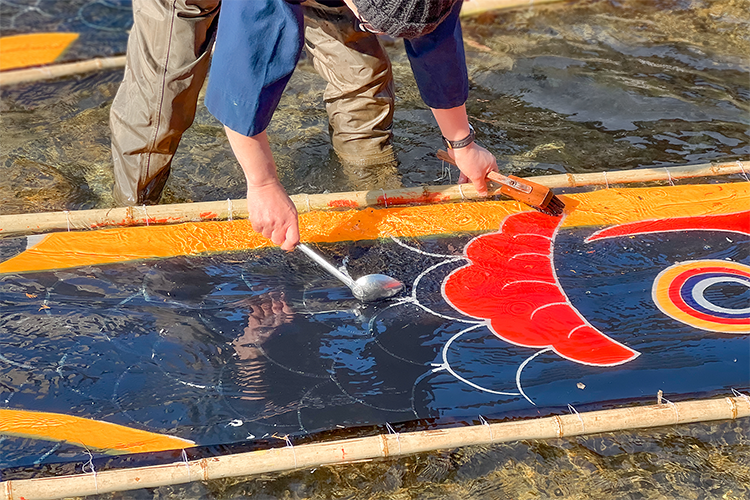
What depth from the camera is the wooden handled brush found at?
A: 8.06 feet

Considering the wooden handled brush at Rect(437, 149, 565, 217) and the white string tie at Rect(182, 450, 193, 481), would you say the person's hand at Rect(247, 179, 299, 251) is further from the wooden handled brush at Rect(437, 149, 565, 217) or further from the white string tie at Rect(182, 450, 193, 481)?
the wooden handled brush at Rect(437, 149, 565, 217)

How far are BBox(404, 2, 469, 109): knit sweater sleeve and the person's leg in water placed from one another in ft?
1.82

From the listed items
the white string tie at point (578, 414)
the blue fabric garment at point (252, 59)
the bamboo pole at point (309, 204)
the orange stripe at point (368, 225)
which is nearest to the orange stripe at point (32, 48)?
the bamboo pole at point (309, 204)

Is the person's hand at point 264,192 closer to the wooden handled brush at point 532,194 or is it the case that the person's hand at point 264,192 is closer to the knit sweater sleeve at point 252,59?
the knit sweater sleeve at point 252,59

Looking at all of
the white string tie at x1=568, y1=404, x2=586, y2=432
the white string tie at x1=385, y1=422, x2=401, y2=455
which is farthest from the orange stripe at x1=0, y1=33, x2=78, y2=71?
the white string tie at x1=568, y1=404, x2=586, y2=432

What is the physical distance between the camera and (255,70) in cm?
175

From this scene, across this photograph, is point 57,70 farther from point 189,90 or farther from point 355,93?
point 355,93

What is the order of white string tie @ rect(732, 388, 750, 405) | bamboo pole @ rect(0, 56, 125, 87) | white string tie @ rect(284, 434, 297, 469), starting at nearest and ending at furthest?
white string tie @ rect(284, 434, 297, 469) → white string tie @ rect(732, 388, 750, 405) → bamboo pole @ rect(0, 56, 125, 87)

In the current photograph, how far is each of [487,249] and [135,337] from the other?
3.80 ft

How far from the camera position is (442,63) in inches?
84.0

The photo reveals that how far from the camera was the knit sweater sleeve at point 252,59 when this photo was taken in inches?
67.1

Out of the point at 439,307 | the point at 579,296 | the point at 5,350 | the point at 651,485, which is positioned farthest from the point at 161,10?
the point at 651,485

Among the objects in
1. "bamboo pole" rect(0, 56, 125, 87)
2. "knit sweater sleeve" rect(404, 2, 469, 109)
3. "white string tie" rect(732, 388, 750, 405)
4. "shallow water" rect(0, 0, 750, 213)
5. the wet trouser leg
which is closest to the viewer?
"white string tie" rect(732, 388, 750, 405)

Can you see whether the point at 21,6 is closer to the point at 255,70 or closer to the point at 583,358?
the point at 255,70
